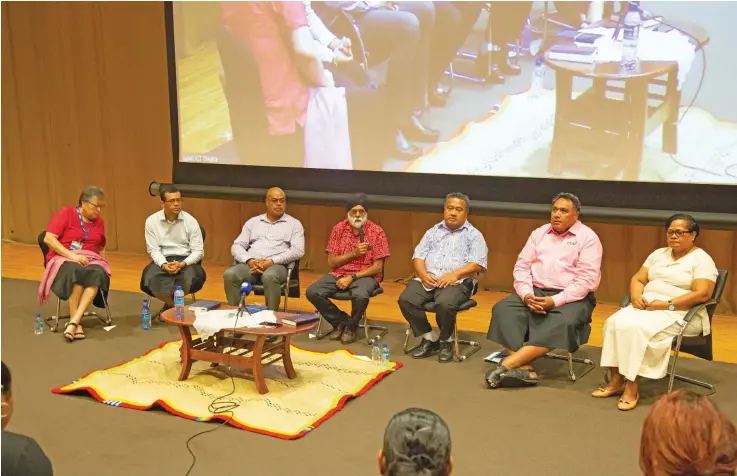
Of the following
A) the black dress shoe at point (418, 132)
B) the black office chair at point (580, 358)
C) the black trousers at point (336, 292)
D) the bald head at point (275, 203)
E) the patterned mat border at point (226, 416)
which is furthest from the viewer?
the black dress shoe at point (418, 132)

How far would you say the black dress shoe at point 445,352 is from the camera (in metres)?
5.16

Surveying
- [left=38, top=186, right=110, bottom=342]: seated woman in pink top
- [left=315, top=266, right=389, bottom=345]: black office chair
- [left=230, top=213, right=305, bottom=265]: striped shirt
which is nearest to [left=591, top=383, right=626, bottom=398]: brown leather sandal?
[left=315, top=266, right=389, bottom=345]: black office chair

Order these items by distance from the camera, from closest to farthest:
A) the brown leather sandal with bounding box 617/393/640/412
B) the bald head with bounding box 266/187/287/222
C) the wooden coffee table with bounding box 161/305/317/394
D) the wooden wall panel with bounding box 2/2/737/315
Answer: the brown leather sandal with bounding box 617/393/640/412
the wooden coffee table with bounding box 161/305/317/394
the bald head with bounding box 266/187/287/222
the wooden wall panel with bounding box 2/2/737/315

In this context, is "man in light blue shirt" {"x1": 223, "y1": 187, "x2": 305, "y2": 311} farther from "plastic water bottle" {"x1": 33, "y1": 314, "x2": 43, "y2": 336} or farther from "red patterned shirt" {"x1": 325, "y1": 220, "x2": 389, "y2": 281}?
"plastic water bottle" {"x1": 33, "y1": 314, "x2": 43, "y2": 336}

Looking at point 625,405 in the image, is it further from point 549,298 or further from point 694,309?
point 549,298

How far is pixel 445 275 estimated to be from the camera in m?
5.29

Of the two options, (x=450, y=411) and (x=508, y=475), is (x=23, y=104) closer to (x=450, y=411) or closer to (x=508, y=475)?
(x=450, y=411)

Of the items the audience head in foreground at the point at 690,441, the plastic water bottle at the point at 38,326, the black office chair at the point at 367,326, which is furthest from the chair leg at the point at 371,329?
the audience head in foreground at the point at 690,441

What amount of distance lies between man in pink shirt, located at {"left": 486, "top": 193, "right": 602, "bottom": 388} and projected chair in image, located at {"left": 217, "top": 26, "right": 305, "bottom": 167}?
9.08ft

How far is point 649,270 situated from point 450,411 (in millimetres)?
1471

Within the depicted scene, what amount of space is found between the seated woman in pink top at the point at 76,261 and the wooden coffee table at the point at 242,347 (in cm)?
118

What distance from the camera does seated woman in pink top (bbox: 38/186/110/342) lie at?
5.75 metres

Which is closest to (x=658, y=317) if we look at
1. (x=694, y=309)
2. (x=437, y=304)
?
(x=694, y=309)

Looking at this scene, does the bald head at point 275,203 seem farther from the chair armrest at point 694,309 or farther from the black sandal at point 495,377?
the chair armrest at point 694,309
